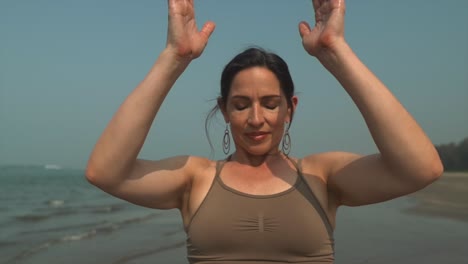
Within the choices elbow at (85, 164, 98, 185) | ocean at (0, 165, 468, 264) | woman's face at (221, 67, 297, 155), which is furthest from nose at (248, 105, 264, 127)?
ocean at (0, 165, 468, 264)

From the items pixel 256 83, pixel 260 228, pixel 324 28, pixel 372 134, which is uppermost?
pixel 324 28

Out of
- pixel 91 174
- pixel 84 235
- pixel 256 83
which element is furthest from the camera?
pixel 84 235

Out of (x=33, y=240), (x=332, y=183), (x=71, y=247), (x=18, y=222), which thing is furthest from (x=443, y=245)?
(x=18, y=222)

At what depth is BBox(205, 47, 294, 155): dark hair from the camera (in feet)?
8.79

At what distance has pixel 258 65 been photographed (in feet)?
8.75

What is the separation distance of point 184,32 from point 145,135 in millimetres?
572

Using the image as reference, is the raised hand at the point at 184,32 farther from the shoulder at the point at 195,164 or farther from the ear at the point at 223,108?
the shoulder at the point at 195,164

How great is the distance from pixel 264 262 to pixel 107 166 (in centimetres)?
92

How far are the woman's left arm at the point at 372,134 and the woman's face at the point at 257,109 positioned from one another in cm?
30

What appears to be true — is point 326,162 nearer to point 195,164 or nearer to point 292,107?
point 292,107

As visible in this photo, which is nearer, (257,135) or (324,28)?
(324,28)

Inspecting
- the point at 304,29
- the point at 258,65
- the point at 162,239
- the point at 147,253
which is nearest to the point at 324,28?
the point at 304,29

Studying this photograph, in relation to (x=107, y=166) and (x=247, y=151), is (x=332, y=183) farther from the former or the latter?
(x=107, y=166)

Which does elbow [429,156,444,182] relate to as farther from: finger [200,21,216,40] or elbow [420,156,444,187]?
finger [200,21,216,40]
